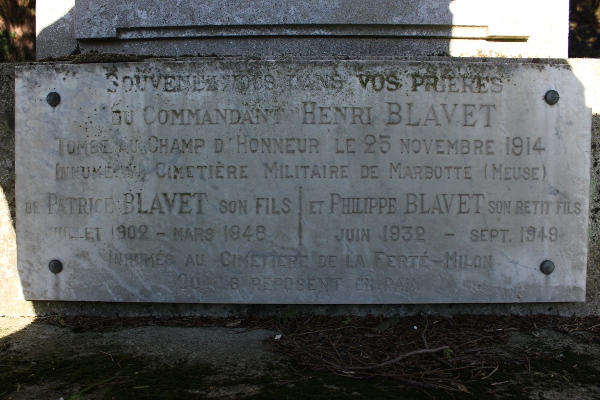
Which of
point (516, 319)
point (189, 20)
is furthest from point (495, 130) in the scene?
point (189, 20)

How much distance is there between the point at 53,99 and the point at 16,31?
447 centimetres

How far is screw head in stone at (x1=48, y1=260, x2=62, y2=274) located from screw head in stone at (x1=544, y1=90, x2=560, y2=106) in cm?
329

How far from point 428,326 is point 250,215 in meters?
1.30

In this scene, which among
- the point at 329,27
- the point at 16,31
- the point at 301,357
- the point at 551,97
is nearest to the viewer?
the point at 301,357

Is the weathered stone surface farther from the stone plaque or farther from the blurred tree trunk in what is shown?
the blurred tree trunk

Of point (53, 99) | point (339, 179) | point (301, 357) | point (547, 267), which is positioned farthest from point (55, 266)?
point (547, 267)

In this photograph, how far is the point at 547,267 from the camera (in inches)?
118

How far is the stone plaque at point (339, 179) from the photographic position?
299 centimetres

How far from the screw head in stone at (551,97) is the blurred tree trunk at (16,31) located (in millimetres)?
6414

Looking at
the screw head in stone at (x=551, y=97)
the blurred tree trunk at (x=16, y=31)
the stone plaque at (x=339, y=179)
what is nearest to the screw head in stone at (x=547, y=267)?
the stone plaque at (x=339, y=179)

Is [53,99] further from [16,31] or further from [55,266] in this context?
[16,31]

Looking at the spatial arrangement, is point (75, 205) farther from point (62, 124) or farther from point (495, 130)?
point (495, 130)

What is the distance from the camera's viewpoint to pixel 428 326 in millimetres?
2922

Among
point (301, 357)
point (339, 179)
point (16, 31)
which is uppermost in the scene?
point (16, 31)
